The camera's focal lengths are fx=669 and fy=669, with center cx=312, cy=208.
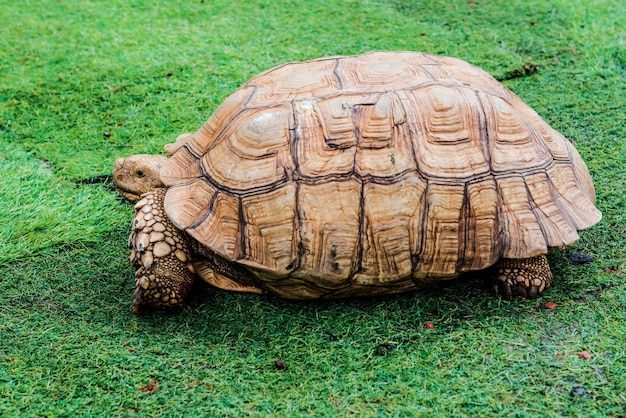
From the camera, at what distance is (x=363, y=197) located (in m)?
3.25

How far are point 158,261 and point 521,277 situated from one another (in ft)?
6.23

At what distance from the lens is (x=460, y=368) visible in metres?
3.12

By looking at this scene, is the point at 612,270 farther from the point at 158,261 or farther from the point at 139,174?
the point at 139,174

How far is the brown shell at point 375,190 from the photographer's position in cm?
326

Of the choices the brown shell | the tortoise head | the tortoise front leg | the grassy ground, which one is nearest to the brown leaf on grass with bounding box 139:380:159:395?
the grassy ground

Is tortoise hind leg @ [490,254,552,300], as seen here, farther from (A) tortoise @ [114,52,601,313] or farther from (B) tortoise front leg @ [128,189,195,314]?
(B) tortoise front leg @ [128,189,195,314]

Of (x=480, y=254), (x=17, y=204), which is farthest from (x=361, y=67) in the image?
(x=17, y=204)

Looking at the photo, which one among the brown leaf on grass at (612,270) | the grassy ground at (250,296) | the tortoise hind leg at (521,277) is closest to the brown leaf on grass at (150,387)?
the grassy ground at (250,296)

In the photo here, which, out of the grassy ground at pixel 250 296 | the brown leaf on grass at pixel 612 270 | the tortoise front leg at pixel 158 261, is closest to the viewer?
the grassy ground at pixel 250 296

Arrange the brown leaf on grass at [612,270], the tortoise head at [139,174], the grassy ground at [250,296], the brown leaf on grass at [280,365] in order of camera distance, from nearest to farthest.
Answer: the grassy ground at [250,296], the brown leaf on grass at [280,365], the brown leaf on grass at [612,270], the tortoise head at [139,174]

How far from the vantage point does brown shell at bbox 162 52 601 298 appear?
326 centimetres

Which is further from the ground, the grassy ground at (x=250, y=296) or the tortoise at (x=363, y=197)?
the tortoise at (x=363, y=197)

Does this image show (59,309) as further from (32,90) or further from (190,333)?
(32,90)

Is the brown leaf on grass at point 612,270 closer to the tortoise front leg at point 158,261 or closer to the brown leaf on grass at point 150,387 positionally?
the tortoise front leg at point 158,261
